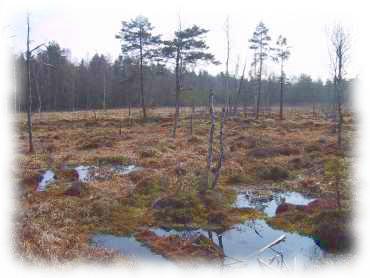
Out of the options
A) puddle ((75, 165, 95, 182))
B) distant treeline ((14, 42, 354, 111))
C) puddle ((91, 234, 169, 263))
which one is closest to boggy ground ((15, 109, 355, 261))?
puddle ((91, 234, 169, 263))

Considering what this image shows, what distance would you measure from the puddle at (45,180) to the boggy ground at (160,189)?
1.16 feet

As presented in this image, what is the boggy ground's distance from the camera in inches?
507

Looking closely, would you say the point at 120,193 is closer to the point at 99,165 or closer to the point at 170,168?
the point at 170,168

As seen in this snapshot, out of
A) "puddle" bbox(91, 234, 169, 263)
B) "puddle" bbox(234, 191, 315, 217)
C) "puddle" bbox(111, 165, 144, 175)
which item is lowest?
"puddle" bbox(91, 234, 169, 263)

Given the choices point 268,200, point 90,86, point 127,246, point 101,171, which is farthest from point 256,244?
point 90,86

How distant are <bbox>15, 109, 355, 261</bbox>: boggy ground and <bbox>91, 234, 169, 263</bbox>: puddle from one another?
0.95 ft

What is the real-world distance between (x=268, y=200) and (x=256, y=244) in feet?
18.2

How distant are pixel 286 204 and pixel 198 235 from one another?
4808 mm

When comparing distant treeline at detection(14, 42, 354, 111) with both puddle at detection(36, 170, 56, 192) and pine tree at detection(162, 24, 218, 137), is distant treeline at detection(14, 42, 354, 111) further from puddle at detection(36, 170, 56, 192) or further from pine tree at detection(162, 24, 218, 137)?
puddle at detection(36, 170, 56, 192)

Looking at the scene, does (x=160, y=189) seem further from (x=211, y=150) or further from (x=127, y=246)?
(x=127, y=246)

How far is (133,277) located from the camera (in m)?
10.6

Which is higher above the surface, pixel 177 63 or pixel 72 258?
pixel 177 63

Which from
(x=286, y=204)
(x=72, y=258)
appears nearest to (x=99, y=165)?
(x=286, y=204)

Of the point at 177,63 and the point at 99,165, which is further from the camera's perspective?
the point at 177,63
